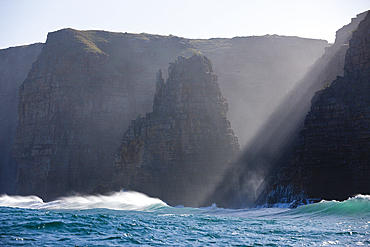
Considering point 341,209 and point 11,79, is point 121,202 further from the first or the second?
point 11,79

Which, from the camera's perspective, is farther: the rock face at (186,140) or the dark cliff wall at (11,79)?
the dark cliff wall at (11,79)

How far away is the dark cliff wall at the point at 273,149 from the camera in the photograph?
6600cm

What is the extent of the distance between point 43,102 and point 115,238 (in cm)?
7910

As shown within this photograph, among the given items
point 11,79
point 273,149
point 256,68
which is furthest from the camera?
point 11,79

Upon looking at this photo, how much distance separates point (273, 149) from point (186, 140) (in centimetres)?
1253

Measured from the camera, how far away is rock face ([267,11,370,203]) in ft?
162

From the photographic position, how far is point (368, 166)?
158 feet

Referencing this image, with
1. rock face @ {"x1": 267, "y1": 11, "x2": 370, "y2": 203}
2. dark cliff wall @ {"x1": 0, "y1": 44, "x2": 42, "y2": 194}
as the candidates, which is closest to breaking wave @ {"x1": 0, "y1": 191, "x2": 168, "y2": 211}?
rock face @ {"x1": 267, "y1": 11, "x2": 370, "y2": 203}

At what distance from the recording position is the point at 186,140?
2862 inches

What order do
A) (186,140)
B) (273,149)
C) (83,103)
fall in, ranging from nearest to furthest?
1. (273,149)
2. (186,140)
3. (83,103)

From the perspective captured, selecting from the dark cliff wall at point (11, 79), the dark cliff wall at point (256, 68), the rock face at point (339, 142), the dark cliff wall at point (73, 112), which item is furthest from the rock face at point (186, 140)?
the dark cliff wall at point (11, 79)

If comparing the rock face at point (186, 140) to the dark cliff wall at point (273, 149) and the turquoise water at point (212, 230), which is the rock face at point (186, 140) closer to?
the dark cliff wall at point (273, 149)

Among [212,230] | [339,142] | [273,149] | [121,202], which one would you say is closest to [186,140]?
[273,149]

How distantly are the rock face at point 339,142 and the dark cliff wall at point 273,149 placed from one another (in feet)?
21.5
